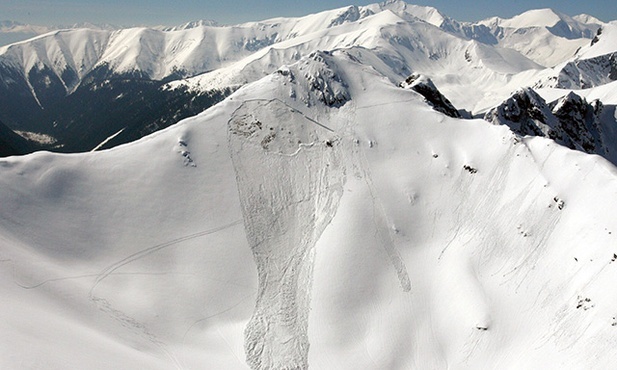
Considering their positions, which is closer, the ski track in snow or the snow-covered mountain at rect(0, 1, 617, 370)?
the snow-covered mountain at rect(0, 1, 617, 370)

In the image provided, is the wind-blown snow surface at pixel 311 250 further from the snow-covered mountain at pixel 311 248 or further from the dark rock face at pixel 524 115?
the dark rock face at pixel 524 115

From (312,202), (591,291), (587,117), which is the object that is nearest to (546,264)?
(591,291)

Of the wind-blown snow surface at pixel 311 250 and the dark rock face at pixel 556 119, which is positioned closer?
the wind-blown snow surface at pixel 311 250

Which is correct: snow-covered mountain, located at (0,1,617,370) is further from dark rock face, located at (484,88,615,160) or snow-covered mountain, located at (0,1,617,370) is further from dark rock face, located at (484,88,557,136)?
dark rock face, located at (484,88,615,160)

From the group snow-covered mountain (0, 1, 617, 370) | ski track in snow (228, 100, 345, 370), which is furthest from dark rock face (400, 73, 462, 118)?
ski track in snow (228, 100, 345, 370)

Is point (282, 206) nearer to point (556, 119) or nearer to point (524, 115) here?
point (524, 115)

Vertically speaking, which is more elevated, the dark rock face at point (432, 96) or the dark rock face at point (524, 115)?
the dark rock face at point (432, 96)

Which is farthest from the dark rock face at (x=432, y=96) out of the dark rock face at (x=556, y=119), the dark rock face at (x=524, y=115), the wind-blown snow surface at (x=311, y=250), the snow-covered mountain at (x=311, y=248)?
the dark rock face at (x=556, y=119)

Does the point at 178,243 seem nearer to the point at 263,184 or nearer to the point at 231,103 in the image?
the point at 263,184
